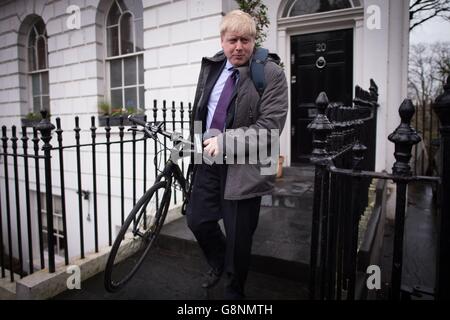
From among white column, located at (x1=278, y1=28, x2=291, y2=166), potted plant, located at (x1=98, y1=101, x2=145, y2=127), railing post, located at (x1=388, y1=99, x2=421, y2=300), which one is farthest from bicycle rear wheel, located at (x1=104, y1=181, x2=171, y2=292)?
potted plant, located at (x1=98, y1=101, x2=145, y2=127)

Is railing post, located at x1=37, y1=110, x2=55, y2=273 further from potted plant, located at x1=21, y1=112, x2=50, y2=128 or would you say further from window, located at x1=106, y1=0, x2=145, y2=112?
potted plant, located at x1=21, y1=112, x2=50, y2=128

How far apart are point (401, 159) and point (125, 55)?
21.7 ft

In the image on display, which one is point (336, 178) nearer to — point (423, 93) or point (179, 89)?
point (179, 89)

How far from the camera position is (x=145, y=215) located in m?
2.53

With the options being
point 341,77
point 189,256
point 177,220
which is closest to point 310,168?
point 341,77

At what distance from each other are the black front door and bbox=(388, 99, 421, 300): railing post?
4286 mm

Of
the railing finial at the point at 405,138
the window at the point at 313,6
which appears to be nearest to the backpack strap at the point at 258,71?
the railing finial at the point at 405,138

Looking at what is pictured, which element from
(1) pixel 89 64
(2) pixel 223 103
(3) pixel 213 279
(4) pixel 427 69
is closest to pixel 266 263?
(3) pixel 213 279

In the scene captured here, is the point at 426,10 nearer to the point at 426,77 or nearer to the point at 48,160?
the point at 426,77

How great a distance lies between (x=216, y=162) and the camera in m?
2.01

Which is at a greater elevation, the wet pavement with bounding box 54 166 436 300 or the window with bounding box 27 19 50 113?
the window with bounding box 27 19 50 113

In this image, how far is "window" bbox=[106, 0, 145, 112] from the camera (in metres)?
6.59

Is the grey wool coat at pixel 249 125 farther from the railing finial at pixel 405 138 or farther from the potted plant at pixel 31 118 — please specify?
the potted plant at pixel 31 118
